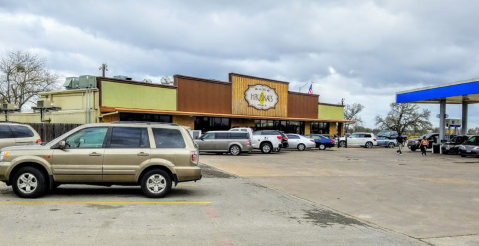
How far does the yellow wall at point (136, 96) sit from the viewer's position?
2759cm

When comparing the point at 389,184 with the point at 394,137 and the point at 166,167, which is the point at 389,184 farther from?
the point at 394,137

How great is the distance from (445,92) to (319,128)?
1871 centimetres

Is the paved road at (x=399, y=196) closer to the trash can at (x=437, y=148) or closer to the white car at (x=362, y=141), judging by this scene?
the trash can at (x=437, y=148)

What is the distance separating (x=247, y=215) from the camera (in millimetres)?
7602

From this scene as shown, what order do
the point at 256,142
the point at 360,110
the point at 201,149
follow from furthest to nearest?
the point at 360,110 → the point at 256,142 → the point at 201,149

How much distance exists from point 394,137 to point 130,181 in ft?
141

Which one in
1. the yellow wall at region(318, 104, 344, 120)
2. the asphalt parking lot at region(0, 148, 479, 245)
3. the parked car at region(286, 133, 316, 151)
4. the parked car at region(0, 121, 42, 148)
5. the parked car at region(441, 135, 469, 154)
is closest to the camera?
the asphalt parking lot at region(0, 148, 479, 245)

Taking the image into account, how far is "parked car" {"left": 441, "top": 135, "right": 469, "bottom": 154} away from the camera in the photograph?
29.8m

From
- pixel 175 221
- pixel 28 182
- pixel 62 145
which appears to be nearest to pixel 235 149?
pixel 62 145

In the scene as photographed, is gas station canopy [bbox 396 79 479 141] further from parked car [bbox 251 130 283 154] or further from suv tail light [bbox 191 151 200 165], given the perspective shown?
suv tail light [bbox 191 151 200 165]

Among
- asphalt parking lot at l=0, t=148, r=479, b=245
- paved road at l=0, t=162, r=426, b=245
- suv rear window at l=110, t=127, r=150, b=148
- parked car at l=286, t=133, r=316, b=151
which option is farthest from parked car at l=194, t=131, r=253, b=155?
suv rear window at l=110, t=127, r=150, b=148

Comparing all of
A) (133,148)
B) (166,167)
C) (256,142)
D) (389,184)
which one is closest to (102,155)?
(133,148)

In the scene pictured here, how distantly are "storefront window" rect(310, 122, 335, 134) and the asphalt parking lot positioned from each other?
32.8 meters

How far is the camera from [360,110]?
95000 mm
